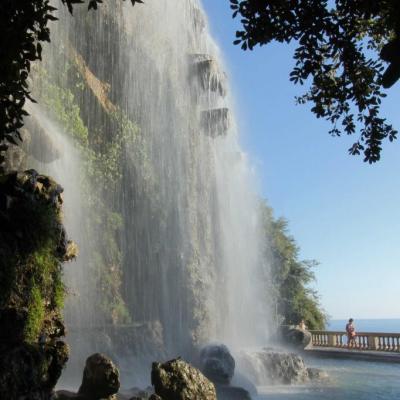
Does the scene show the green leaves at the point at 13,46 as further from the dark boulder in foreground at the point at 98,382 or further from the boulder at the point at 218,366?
the boulder at the point at 218,366

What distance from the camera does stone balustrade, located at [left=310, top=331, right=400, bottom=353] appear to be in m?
23.9

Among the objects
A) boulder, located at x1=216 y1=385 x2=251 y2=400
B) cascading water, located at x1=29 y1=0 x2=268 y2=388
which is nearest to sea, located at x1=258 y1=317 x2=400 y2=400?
boulder, located at x1=216 y1=385 x2=251 y2=400

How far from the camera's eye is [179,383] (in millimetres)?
9906

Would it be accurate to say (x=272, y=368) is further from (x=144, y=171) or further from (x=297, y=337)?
(x=144, y=171)

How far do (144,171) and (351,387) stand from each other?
12643mm

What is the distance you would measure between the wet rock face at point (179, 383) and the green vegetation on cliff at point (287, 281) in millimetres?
25914

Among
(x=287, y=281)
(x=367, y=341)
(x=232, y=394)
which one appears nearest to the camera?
(x=232, y=394)

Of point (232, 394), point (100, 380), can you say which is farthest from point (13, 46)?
point (232, 394)

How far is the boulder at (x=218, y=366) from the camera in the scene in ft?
51.2

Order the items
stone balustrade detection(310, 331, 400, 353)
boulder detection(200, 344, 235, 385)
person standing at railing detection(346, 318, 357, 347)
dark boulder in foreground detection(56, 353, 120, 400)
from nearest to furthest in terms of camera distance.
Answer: dark boulder in foreground detection(56, 353, 120, 400)
boulder detection(200, 344, 235, 385)
stone balustrade detection(310, 331, 400, 353)
person standing at railing detection(346, 318, 357, 347)

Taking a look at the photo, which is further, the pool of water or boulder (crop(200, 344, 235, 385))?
boulder (crop(200, 344, 235, 385))

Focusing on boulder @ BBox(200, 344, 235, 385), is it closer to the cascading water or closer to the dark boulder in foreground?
the cascading water

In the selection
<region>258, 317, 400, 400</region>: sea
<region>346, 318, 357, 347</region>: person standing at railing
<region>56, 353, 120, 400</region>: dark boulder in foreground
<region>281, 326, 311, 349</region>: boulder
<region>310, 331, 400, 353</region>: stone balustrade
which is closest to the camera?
<region>56, 353, 120, 400</region>: dark boulder in foreground

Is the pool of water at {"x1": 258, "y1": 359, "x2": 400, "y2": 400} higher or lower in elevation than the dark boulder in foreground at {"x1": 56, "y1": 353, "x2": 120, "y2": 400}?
lower
